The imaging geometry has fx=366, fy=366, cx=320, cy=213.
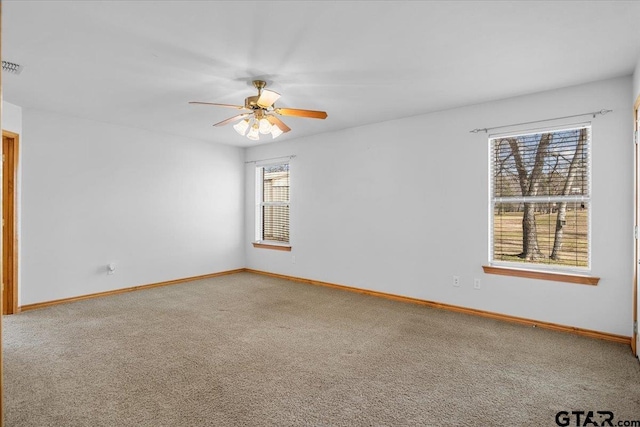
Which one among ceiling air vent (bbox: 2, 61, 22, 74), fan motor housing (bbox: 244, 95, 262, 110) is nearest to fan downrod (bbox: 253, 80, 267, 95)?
fan motor housing (bbox: 244, 95, 262, 110)

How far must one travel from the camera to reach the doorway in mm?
4137

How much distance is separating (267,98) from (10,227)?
11.2 feet

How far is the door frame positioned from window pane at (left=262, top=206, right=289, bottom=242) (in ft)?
11.5

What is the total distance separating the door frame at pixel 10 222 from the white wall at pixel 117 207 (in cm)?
9

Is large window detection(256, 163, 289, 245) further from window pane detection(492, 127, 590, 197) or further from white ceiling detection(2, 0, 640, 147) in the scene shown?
window pane detection(492, 127, 590, 197)

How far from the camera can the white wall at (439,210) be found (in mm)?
3359

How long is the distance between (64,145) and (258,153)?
2.89 m

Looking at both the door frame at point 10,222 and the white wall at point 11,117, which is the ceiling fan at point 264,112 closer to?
the white wall at point 11,117

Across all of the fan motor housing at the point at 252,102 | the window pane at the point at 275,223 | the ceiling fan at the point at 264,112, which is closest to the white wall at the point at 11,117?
the ceiling fan at the point at 264,112

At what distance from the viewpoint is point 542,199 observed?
373 centimetres

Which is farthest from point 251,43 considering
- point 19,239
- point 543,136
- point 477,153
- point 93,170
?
Answer: point 19,239

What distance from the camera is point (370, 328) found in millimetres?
3656

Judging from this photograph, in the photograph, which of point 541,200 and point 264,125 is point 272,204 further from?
point 541,200

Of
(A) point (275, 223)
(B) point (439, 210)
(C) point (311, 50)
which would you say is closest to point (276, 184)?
(A) point (275, 223)
